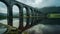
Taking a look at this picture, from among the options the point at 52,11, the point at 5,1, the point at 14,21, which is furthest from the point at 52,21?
the point at 5,1

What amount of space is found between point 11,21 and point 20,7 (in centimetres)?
136

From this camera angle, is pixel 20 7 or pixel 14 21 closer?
pixel 14 21

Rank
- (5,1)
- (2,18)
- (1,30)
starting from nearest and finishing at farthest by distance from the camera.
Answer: (1,30) < (2,18) < (5,1)

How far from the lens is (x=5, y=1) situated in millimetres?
3639

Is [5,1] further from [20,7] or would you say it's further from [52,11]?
[52,11]

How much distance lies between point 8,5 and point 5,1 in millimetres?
177

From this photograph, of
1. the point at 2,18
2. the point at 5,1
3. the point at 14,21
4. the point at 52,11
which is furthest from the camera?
the point at 5,1

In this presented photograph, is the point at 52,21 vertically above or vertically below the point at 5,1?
below

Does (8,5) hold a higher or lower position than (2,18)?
higher

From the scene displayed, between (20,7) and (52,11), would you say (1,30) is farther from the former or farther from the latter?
(20,7)

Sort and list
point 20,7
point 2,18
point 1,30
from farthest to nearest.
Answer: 1. point 20,7
2. point 2,18
3. point 1,30

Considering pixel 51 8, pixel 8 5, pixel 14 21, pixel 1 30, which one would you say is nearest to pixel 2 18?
pixel 14 21

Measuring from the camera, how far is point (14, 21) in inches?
125

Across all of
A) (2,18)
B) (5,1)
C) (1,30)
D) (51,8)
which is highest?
(5,1)
